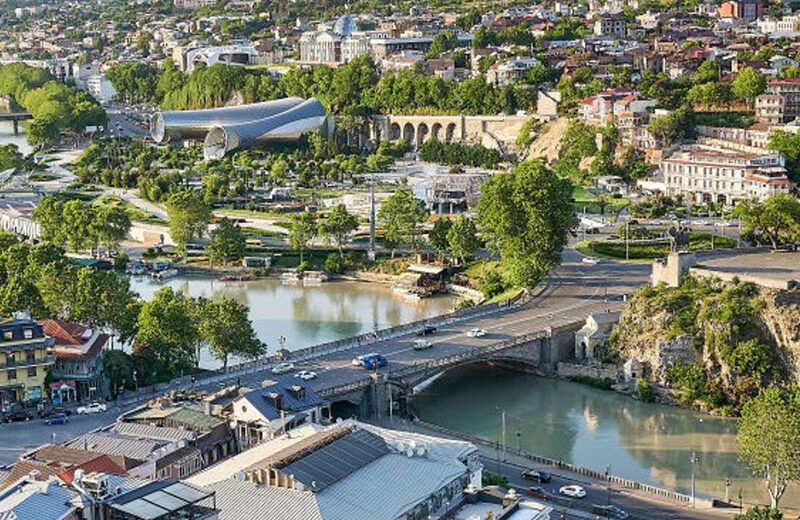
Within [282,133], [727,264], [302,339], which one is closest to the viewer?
[727,264]

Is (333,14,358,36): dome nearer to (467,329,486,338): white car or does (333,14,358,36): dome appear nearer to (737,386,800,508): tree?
(467,329,486,338): white car

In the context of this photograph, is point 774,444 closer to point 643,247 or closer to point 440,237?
point 643,247

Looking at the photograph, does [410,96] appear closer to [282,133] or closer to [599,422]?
[282,133]

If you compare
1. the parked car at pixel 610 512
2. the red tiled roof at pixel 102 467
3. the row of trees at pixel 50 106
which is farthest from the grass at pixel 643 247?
the row of trees at pixel 50 106

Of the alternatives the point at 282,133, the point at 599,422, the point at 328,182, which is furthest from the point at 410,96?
the point at 599,422

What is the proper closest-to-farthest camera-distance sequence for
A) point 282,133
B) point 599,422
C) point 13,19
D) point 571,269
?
point 599,422, point 571,269, point 282,133, point 13,19

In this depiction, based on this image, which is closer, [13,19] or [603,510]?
[603,510]

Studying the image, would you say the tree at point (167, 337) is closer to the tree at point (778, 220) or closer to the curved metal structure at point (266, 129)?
the tree at point (778, 220)

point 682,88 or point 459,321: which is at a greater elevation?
point 682,88
